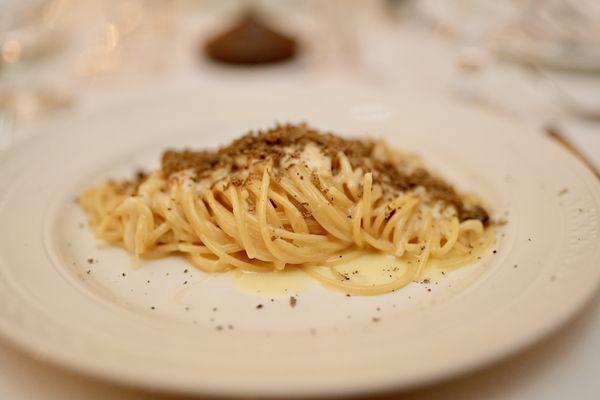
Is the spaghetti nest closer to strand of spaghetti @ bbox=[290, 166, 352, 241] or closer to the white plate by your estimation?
strand of spaghetti @ bbox=[290, 166, 352, 241]

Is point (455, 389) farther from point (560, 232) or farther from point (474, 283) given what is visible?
point (560, 232)

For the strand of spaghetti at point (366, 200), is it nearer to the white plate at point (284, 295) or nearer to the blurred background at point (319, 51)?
the white plate at point (284, 295)

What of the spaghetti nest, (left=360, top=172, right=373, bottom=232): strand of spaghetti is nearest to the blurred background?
the spaghetti nest

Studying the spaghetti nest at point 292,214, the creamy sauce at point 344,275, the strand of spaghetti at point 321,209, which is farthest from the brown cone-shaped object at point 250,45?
the creamy sauce at point 344,275

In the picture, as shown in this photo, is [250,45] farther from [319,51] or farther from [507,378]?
[507,378]

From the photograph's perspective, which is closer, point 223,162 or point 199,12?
point 223,162

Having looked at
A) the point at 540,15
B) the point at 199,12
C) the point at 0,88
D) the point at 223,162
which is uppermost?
the point at 199,12

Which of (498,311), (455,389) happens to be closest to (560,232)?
(498,311)
